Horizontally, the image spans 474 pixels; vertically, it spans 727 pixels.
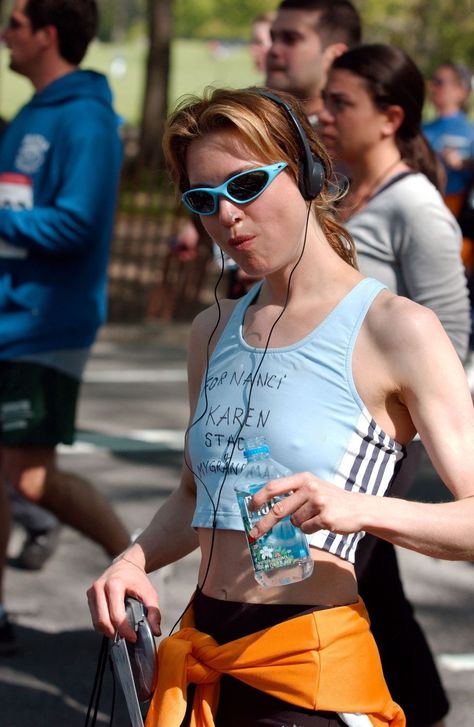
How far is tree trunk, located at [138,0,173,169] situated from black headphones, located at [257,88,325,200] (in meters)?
17.9

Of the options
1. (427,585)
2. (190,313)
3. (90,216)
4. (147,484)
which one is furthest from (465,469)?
(190,313)

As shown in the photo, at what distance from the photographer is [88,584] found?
223 inches

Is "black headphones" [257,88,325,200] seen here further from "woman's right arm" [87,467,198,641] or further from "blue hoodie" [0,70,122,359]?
"blue hoodie" [0,70,122,359]

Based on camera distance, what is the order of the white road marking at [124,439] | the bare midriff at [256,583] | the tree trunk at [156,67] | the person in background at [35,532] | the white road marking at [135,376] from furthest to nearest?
1. the tree trunk at [156,67]
2. the white road marking at [135,376]
3. the white road marking at [124,439]
4. the person in background at [35,532]
5. the bare midriff at [256,583]

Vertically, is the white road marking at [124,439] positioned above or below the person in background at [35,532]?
below

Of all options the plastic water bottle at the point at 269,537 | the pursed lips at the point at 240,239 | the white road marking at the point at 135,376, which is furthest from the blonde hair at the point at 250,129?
the white road marking at the point at 135,376

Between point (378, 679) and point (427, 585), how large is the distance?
11.5 feet

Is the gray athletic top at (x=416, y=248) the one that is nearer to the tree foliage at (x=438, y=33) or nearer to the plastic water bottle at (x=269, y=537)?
the plastic water bottle at (x=269, y=537)

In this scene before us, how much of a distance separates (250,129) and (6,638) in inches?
119

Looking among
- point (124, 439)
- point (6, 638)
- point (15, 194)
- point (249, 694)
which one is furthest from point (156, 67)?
point (249, 694)

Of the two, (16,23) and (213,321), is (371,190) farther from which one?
(16,23)

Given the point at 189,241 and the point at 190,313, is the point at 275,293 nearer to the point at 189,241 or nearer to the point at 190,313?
the point at 189,241

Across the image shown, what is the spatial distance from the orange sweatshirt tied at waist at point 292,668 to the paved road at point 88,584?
78.5 inches

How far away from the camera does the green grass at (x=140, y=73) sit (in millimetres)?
56656
